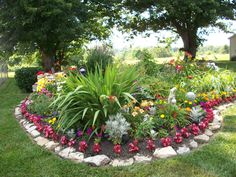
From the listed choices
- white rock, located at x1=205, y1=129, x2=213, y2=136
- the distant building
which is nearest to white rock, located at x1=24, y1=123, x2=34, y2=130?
white rock, located at x1=205, y1=129, x2=213, y2=136

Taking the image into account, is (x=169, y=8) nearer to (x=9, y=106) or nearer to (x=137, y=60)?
(x=137, y=60)

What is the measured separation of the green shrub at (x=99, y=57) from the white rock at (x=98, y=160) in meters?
3.33

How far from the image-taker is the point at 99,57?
6105 millimetres

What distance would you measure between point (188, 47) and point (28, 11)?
10.3 m

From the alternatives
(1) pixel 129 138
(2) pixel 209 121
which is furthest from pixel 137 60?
(1) pixel 129 138

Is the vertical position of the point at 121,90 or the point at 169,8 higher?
the point at 169,8

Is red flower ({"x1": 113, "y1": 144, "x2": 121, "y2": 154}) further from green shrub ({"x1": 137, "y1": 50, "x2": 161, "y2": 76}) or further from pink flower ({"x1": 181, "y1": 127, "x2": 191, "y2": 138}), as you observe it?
green shrub ({"x1": 137, "y1": 50, "x2": 161, "y2": 76})

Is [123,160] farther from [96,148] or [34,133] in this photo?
[34,133]

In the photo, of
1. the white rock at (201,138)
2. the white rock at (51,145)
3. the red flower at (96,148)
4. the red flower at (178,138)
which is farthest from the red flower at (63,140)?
the white rock at (201,138)

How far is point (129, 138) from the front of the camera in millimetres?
3160

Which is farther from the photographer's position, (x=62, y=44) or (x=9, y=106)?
(x=62, y=44)

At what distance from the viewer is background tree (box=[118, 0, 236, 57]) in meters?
12.9

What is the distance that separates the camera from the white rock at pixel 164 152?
9.29 ft

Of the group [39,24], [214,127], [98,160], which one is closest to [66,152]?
[98,160]
